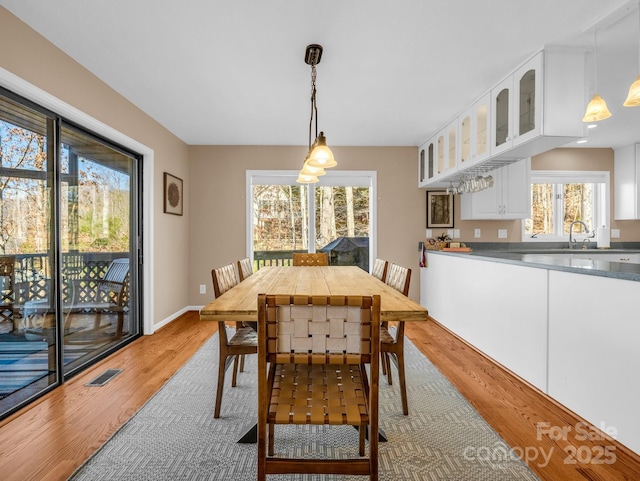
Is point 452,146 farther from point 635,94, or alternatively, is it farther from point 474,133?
point 635,94

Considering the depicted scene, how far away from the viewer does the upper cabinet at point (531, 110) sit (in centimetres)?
224

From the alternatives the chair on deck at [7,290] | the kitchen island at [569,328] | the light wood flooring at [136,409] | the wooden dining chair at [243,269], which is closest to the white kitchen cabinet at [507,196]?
the kitchen island at [569,328]

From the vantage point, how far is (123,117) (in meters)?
3.08

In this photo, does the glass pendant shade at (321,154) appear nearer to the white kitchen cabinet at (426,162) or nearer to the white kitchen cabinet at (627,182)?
the white kitchen cabinet at (426,162)

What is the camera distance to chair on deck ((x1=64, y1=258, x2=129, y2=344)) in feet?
8.52

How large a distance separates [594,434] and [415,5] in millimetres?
2514

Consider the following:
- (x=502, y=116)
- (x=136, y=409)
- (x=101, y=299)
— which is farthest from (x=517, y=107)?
(x=101, y=299)

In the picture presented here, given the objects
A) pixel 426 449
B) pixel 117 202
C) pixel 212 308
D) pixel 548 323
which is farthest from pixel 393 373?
pixel 117 202

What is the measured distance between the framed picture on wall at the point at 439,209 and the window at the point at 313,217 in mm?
799

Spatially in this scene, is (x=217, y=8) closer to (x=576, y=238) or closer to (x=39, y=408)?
(x=39, y=408)

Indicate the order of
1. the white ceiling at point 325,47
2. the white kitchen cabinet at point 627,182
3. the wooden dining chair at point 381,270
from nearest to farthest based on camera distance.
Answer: the white ceiling at point 325,47 → the wooden dining chair at point 381,270 → the white kitchen cabinet at point 627,182

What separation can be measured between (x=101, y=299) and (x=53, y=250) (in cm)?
76

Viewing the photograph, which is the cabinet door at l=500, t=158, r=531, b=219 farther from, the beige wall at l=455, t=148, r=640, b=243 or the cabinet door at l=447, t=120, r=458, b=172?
the cabinet door at l=447, t=120, r=458, b=172

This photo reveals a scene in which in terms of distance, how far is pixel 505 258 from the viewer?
2633 millimetres
